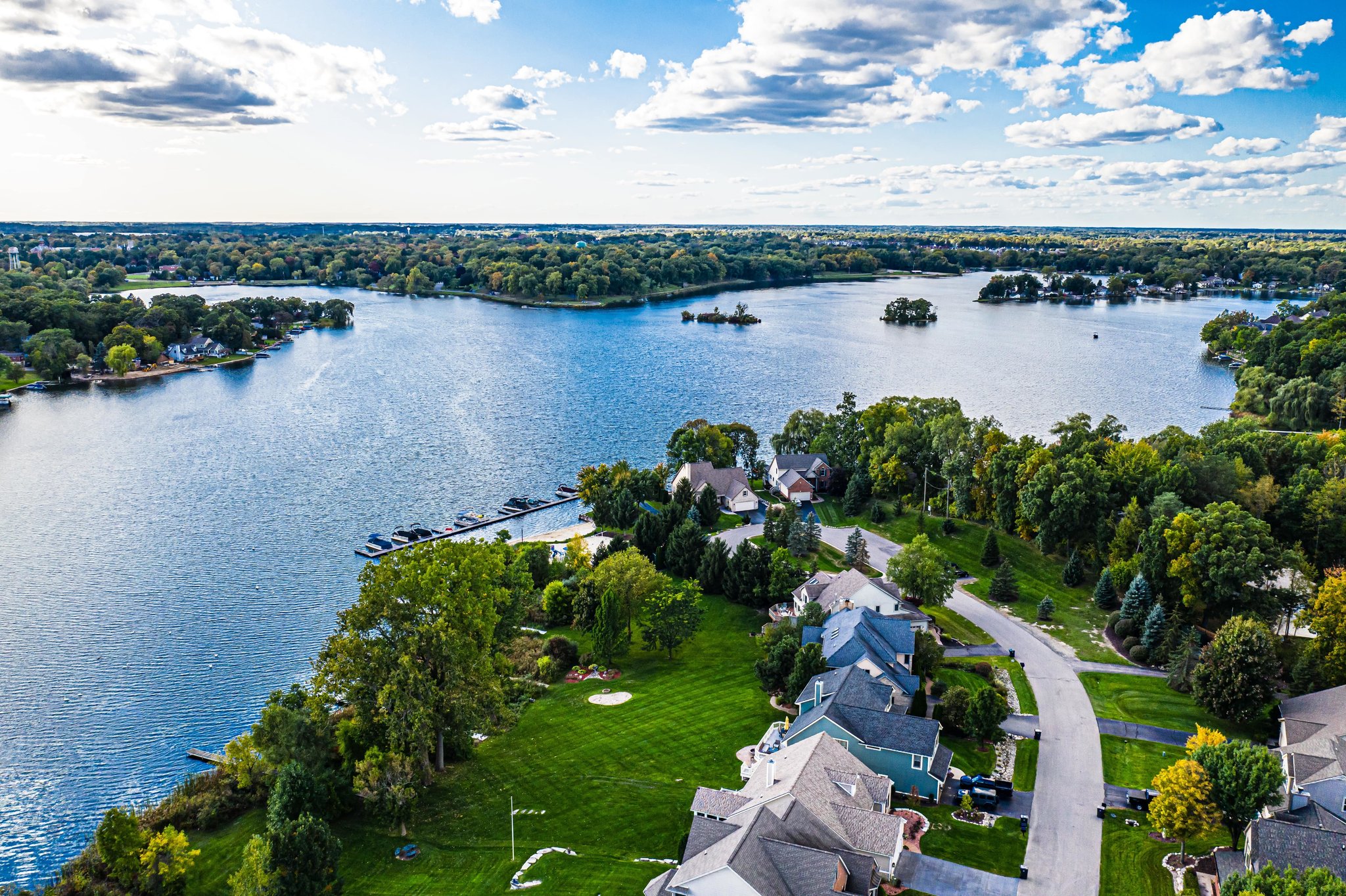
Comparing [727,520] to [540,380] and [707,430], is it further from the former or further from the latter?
[540,380]

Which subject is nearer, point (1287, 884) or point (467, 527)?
point (1287, 884)

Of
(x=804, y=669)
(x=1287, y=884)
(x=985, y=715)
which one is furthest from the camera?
(x=804, y=669)

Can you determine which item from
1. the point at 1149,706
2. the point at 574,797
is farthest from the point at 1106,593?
the point at 574,797

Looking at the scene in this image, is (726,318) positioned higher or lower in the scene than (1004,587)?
higher

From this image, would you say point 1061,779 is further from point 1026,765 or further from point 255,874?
point 255,874

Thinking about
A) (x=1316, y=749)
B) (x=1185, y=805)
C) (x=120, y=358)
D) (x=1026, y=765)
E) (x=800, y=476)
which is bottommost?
(x=1026, y=765)

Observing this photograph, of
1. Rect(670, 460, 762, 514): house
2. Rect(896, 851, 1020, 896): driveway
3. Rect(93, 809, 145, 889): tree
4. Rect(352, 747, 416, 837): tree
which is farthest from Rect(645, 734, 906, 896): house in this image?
Rect(670, 460, 762, 514): house

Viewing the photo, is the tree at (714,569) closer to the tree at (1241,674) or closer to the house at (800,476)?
the house at (800,476)
